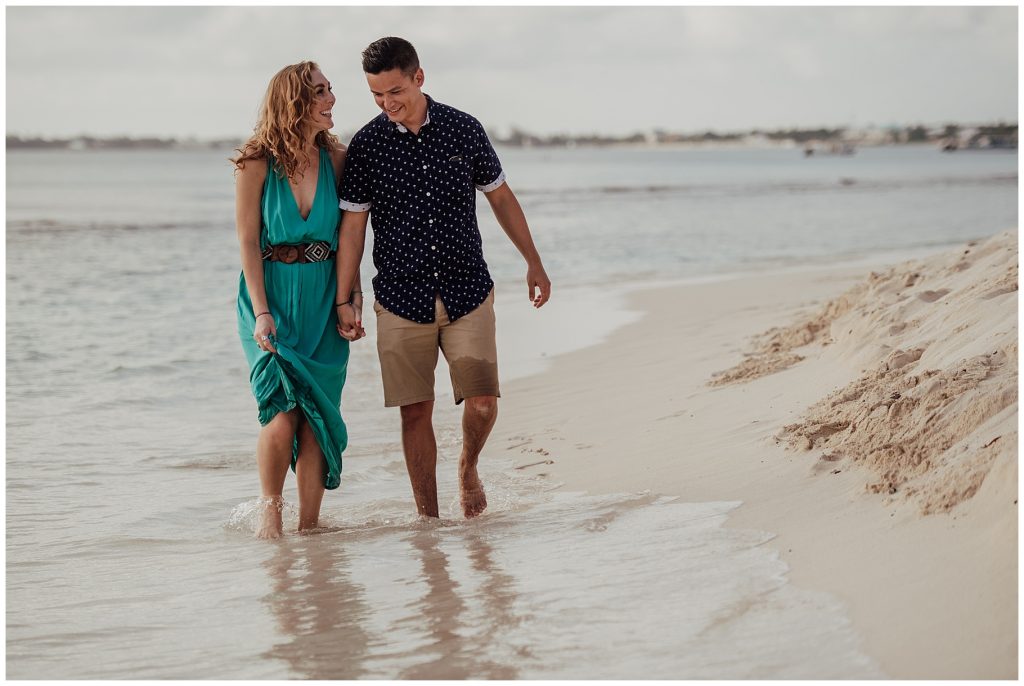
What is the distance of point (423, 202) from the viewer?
420cm

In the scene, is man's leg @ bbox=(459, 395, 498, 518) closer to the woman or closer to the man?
the man

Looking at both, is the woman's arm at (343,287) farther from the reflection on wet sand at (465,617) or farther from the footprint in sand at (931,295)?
the footprint in sand at (931,295)

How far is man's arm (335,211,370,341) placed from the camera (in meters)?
4.20

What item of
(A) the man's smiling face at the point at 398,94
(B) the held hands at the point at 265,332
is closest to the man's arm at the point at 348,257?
(B) the held hands at the point at 265,332

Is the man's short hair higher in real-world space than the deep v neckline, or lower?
higher

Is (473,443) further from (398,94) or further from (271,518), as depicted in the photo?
(398,94)

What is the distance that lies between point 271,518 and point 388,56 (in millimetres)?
1781

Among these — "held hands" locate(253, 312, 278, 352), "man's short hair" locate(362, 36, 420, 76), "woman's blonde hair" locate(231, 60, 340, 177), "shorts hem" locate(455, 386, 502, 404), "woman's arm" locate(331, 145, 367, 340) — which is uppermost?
"man's short hair" locate(362, 36, 420, 76)

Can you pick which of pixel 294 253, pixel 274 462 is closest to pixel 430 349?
pixel 294 253

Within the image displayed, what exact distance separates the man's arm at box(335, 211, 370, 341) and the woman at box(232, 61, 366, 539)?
0.02 m

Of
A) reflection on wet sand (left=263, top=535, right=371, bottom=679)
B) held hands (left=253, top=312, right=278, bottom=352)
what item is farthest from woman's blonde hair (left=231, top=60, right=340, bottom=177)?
reflection on wet sand (left=263, top=535, right=371, bottom=679)

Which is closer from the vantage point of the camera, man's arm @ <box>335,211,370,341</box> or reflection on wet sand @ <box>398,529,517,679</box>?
reflection on wet sand @ <box>398,529,517,679</box>

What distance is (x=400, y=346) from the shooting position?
4.30 m

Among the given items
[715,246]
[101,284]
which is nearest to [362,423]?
[101,284]
